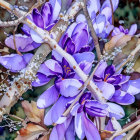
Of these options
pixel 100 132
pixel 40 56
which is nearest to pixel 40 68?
pixel 40 56

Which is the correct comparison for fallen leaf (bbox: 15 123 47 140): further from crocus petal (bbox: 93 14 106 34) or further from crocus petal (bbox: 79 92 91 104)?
crocus petal (bbox: 93 14 106 34)

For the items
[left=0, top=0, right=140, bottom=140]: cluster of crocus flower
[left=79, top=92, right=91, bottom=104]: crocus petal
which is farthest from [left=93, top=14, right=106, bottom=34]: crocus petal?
[left=79, top=92, right=91, bottom=104]: crocus petal

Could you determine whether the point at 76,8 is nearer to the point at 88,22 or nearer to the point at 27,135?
the point at 88,22

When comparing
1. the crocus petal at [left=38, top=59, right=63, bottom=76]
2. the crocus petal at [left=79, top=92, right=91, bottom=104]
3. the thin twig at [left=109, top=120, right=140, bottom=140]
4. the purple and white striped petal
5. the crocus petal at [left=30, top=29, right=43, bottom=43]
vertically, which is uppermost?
the crocus petal at [left=30, top=29, right=43, bottom=43]

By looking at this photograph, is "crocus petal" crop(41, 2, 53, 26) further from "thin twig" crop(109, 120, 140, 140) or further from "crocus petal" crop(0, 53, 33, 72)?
"thin twig" crop(109, 120, 140, 140)

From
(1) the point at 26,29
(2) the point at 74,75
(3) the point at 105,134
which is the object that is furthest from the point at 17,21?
(3) the point at 105,134

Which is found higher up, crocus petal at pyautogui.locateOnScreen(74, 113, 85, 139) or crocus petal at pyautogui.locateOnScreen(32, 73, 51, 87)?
crocus petal at pyautogui.locateOnScreen(32, 73, 51, 87)

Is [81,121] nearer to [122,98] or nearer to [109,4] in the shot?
[122,98]
